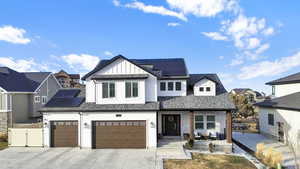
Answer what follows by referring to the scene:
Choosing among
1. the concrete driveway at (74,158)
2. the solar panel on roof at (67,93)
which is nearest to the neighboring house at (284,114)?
the concrete driveway at (74,158)

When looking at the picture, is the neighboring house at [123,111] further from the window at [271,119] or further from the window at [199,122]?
the window at [271,119]

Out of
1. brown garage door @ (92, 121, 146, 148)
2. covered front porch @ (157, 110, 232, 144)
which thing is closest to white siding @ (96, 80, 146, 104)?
brown garage door @ (92, 121, 146, 148)

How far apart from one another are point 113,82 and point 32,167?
8.16 m

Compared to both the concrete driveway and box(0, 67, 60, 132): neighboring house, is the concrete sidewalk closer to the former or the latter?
the concrete driveway

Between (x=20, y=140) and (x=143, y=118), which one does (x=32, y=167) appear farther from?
(x=143, y=118)

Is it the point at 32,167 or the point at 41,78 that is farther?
the point at 41,78

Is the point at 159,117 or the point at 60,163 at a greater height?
the point at 159,117

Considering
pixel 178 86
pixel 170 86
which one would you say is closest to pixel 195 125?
pixel 178 86

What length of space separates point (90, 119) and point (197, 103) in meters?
8.99

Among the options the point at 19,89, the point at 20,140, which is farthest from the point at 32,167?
the point at 19,89

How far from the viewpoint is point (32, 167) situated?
1246 centimetres

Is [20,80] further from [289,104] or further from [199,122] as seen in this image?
[289,104]

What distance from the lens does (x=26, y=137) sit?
17.6 m

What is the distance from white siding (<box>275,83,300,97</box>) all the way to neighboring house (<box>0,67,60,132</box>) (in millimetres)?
27558
